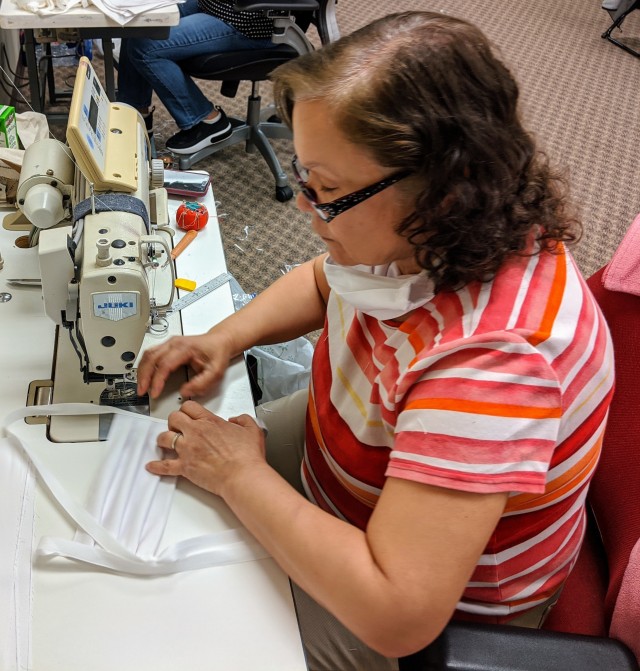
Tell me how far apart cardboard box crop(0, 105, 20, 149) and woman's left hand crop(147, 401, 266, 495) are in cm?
80

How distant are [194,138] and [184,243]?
1.57 metres

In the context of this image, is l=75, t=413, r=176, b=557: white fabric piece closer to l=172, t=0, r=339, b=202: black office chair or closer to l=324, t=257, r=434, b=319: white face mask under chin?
l=324, t=257, r=434, b=319: white face mask under chin

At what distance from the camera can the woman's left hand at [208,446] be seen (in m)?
1.02

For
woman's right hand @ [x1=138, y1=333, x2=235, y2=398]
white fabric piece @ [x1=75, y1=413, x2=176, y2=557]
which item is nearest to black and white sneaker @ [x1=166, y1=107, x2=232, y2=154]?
woman's right hand @ [x1=138, y1=333, x2=235, y2=398]

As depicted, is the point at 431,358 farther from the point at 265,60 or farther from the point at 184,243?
the point at 265,60

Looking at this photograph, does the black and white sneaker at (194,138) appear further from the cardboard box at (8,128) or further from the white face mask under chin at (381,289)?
the white face mask under chin at (381,289)

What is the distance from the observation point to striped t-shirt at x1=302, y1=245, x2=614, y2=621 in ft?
2.65

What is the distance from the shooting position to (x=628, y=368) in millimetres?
1132

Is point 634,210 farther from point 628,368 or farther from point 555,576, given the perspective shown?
point 555,576

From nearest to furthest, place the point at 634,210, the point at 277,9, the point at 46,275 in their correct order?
1. the point at 46,275
2. the point at 277,9
3. the point at 634,210

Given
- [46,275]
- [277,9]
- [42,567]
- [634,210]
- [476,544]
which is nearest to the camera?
[476,544]

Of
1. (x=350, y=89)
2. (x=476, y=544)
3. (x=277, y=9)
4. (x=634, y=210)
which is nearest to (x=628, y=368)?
(x=476, y=544)

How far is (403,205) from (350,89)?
147mm

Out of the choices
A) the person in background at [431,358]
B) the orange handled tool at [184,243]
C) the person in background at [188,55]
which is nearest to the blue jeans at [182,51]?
the person in background at [188,55]
